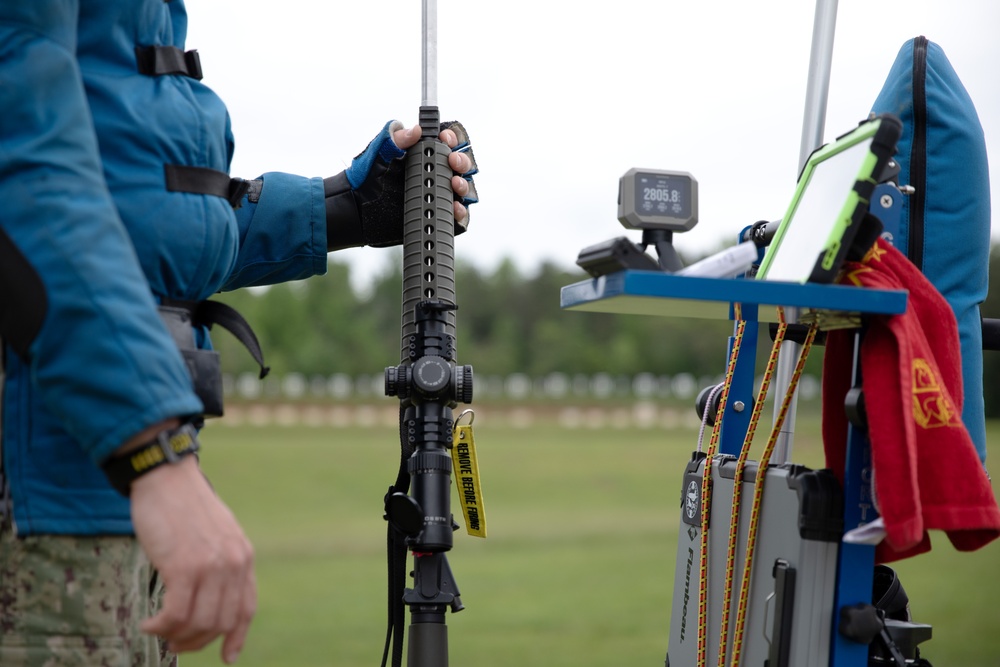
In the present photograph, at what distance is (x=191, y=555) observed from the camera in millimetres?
785

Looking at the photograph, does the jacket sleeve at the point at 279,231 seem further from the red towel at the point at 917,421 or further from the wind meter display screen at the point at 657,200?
the red towel at the point at 917,421

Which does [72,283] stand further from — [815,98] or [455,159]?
[815,98]

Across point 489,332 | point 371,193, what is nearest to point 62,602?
point 371,193

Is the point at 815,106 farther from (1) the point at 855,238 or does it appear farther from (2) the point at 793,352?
(1) the point at 855,238

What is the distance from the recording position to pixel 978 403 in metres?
1.50

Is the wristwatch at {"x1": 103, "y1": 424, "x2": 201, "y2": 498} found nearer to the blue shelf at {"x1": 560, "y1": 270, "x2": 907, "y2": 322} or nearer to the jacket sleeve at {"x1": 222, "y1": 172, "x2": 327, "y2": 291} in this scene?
the blue shelf at {"x1": 560, "y1": 270, "x2": 907, "y2": 322}

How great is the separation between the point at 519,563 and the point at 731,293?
891 centimetres

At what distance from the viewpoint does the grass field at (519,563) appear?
5535mm

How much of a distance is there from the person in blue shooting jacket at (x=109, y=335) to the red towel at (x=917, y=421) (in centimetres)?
63

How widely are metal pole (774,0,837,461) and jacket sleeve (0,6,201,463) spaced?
1044 mm

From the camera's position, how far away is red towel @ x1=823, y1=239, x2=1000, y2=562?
103 centimetres

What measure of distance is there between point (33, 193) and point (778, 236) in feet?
2.64

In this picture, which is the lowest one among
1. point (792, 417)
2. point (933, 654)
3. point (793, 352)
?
point (933, 654)

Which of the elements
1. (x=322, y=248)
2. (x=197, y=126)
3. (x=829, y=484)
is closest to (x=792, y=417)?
(x=829, y=484)
